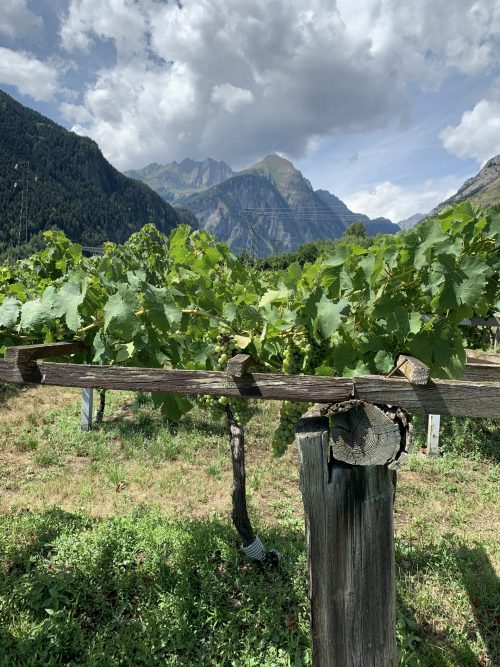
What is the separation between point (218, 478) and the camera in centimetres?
584

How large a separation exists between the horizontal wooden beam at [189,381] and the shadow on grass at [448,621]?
2.46 m

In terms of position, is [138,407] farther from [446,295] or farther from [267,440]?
[446,295]

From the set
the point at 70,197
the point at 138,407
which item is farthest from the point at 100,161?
the point at 138,407

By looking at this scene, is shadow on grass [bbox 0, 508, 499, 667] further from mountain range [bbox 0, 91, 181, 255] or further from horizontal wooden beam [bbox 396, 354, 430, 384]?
mountain range [bbox 0, 91, 181, 255]

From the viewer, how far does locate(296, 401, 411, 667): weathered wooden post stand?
148 centimetres

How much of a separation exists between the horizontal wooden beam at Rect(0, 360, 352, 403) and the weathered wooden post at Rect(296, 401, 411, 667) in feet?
0.38

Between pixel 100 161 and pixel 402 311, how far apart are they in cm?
19631

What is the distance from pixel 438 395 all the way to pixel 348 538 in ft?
1.92

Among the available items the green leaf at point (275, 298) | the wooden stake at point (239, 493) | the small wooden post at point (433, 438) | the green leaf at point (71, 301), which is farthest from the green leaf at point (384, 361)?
the small wooden post at point (433, 438)

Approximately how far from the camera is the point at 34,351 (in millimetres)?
1927

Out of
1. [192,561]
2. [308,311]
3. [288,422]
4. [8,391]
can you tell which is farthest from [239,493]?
[8,391]

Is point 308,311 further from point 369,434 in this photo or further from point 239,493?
point 239,493

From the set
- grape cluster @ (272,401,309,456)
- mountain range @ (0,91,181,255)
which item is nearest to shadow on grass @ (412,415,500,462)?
grape cluster @ (272,401,309,456)

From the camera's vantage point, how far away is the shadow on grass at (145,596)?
3045mm
